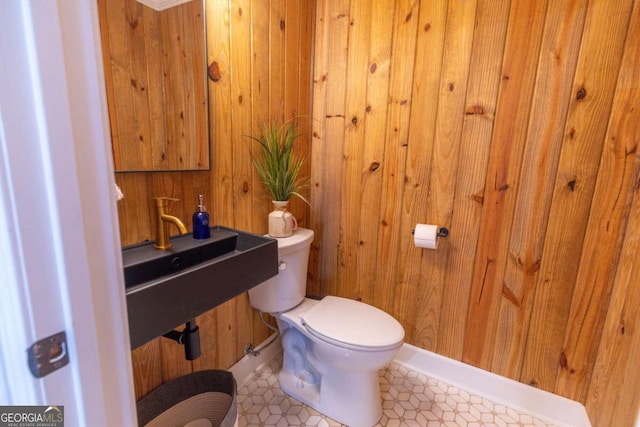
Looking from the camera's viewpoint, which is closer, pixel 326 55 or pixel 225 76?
pixel 225 76

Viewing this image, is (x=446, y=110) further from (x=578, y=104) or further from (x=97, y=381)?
(x=97, y=381)

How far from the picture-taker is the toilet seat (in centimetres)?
122

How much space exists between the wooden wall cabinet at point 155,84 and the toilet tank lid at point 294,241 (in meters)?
0.49

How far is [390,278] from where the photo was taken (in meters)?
1.71

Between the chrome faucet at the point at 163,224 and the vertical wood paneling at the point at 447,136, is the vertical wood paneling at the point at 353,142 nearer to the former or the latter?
the vertical wood paneling at the point at 447,136

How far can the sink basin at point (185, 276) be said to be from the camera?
730 mm

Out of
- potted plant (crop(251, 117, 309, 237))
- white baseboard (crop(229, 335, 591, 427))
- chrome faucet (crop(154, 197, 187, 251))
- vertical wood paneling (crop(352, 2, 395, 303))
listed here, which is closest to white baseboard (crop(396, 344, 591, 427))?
white baseboard (crop(229, 335, 591, 427))

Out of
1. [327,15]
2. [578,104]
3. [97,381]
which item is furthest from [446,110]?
[97,381]

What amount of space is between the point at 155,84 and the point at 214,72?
0.26 meters

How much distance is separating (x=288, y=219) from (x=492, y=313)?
114 cm

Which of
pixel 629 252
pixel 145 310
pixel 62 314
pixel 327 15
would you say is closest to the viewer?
pixel 62 314

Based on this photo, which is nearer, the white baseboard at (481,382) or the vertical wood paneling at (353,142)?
the white baseboard at (481,382)

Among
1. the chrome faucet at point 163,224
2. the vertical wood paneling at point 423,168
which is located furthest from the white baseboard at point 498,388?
the chrome faucet at point 163,224

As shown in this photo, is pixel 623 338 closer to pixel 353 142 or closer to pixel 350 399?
pixel 350 399
